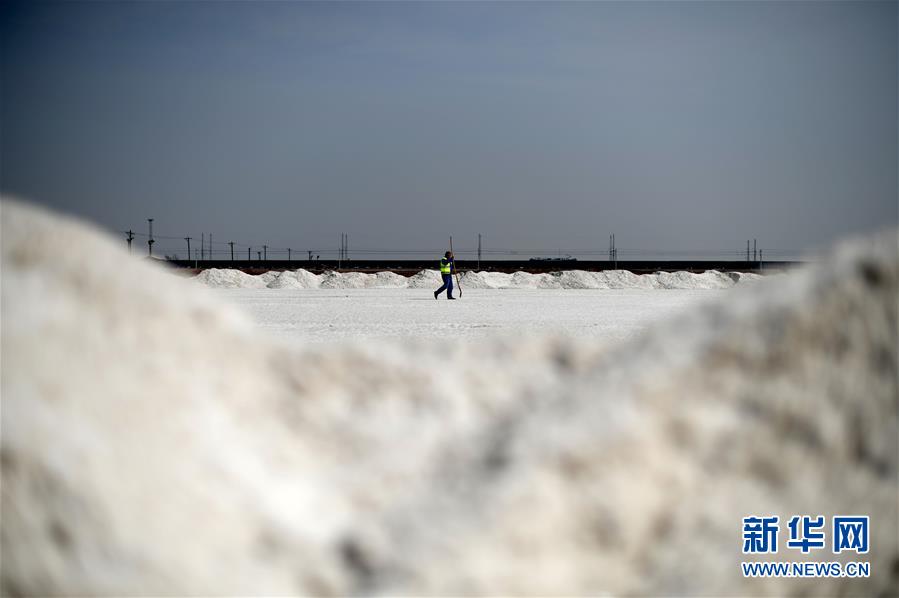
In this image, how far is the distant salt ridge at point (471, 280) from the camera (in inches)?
1206

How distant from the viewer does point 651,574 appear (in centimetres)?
111

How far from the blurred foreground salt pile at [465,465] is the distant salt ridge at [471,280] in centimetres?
2815

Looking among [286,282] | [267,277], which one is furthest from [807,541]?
[267,277]

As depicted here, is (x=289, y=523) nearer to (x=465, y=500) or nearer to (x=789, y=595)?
(x=465, y=500)


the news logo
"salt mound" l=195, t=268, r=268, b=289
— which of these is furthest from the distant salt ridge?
the news logo

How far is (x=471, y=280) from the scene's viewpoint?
30.5 meters

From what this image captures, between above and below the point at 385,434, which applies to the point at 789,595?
below

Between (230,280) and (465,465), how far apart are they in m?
31.3

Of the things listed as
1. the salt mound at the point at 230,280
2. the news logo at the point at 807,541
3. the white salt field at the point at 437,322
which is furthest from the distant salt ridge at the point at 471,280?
the news logo at the point at 807,541

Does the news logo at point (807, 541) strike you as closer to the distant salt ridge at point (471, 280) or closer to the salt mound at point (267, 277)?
the distant salt ridge at point (471, 280)

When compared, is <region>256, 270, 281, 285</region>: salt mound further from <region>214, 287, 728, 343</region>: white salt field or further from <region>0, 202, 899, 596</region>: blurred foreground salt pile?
<region>0, 202, 899, 596</region>: blurred foreground salt pile

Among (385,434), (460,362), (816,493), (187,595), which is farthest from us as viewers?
(460,362)

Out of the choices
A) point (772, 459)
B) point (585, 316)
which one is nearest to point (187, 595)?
point (772, 459)

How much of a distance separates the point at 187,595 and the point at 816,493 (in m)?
1.06
